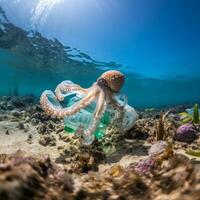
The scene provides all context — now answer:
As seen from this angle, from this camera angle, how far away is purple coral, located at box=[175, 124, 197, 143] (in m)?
6.62

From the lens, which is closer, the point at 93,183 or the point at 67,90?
the point at 93,183

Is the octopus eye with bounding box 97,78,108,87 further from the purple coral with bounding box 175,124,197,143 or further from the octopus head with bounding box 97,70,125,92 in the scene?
the purple coral with bounding box 175,124,197,143

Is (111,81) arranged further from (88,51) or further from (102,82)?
(88,51)

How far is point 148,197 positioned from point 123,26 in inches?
1486

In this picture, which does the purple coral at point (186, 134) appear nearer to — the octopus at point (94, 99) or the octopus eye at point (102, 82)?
the octopus at point (94, 99)

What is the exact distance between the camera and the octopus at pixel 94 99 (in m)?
5.68

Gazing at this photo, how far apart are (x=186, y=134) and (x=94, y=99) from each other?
2.45 metres

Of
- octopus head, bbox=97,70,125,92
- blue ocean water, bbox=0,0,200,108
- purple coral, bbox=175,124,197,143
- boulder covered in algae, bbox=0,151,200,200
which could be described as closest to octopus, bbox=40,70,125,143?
octopus head, bbox=97,70,125,92

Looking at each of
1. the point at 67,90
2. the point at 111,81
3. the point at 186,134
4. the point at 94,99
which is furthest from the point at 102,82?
the point at 186,134

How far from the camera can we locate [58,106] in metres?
6.10

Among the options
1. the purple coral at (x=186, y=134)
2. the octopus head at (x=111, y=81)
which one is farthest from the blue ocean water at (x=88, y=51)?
the purple coral at (x=186, y=134)

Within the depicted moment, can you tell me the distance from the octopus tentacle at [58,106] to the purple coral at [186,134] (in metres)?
2.38

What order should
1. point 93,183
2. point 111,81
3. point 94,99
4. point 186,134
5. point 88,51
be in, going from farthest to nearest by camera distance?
point 88,51, point 186,134, point 111,81, point 94,99, point 93,183

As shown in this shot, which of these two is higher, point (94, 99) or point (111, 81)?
point (111, 81)
